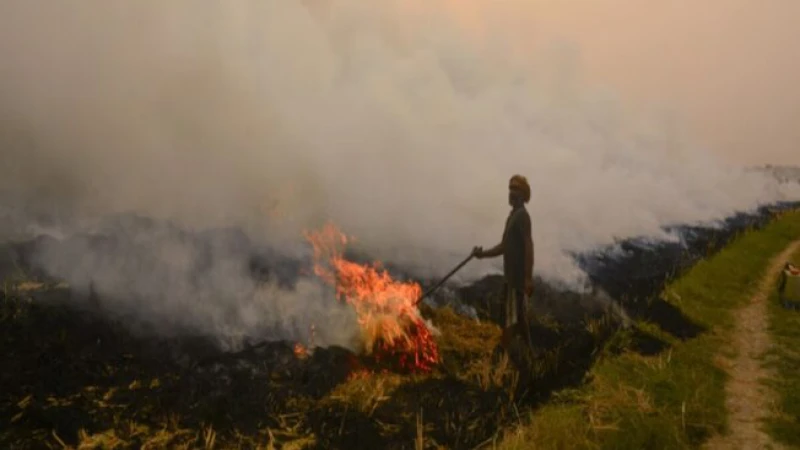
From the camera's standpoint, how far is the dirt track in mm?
8383

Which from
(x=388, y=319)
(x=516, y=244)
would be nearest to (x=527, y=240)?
(x=516, y=244)

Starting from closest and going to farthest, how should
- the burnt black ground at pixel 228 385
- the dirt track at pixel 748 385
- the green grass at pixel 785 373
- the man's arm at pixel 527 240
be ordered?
the burnt black ground at pixel 228 385 → the dirt track at pixel 748 385 → the green grass at pixel 785 373 → the man's arm at pixel 527 240

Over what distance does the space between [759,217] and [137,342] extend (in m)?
41.6

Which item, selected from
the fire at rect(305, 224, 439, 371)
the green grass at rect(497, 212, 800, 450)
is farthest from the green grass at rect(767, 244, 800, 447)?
the fire at rect(305, 224, 439, 371)

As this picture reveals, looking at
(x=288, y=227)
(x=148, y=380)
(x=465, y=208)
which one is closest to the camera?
(x=148, y=380)

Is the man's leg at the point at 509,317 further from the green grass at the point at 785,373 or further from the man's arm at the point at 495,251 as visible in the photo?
the green grass at the point at 785,373

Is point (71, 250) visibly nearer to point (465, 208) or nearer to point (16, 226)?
point (16, 226)

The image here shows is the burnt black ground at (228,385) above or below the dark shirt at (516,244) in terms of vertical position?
below

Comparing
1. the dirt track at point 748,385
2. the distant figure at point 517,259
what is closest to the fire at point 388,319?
the distant figure at point 517,259

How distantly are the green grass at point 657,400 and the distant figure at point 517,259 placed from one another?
1.48 m

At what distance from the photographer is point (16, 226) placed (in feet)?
45.4

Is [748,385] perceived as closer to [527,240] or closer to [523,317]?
[523,317]

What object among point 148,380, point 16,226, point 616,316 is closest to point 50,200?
point 16,226

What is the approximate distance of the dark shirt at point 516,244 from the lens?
32.5ft
